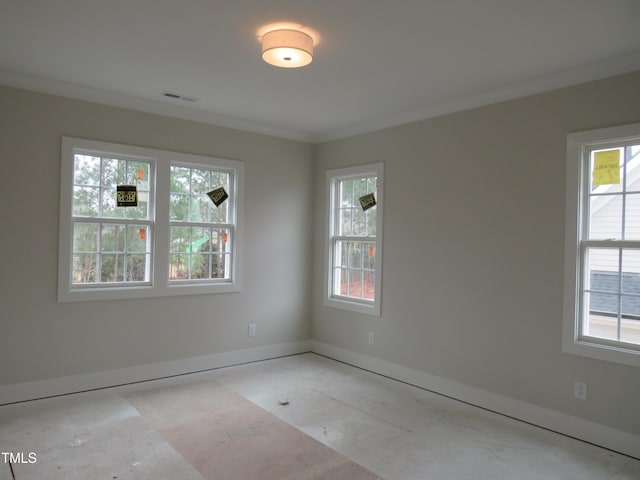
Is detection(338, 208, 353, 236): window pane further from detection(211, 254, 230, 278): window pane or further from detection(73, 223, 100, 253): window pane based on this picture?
detection(73, 223, 100, 253): window pane

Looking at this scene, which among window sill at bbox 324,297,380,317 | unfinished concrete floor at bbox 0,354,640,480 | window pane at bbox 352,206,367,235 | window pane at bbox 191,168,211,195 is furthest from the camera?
window pane at bbox 352,206,367,235

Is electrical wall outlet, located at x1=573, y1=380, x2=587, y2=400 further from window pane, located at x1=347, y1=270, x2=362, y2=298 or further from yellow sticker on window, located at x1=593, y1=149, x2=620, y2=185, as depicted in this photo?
window pane, located at x1=347, y1=270, x2=362, y2=298

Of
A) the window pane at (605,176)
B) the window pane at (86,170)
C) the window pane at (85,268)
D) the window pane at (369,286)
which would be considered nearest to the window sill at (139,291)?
the window pane at (85,268)

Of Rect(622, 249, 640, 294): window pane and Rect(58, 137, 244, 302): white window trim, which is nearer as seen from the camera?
Rect(622, 249, 640, 294): window pane

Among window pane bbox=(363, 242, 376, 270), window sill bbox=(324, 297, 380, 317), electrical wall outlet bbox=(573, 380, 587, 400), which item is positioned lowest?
electrical wall outlet bbox=(573, 380, 587, 400)

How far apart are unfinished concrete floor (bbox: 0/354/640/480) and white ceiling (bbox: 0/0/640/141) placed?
262 centimetres

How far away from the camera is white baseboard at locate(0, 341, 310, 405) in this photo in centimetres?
370

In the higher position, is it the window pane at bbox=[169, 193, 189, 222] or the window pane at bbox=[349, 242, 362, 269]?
the window pane at bbox=[169, 193, 189, 222]

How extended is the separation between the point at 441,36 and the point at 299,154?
2891 mm

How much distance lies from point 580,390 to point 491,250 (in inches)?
48.3

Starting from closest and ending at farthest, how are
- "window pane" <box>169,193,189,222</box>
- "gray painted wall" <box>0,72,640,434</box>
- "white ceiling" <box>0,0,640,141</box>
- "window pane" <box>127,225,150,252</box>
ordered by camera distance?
"white ceiling" <box>0,0,640,141</box>
"gray painted wall" <box>0,72,640,434</box>
"window pane" <box>127,225,150,252</box>
"window pane" <box>169,193,189,222</box>

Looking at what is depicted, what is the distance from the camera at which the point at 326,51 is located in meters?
3.05

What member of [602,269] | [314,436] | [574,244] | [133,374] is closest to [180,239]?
[133,374]

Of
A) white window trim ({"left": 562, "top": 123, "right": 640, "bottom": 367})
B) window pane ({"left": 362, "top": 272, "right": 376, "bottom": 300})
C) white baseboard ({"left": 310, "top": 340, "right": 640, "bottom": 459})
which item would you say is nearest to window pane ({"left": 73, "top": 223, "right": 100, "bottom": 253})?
window pane ({"left": 362, "top": 272, "right": 376, "bottom": 300})
